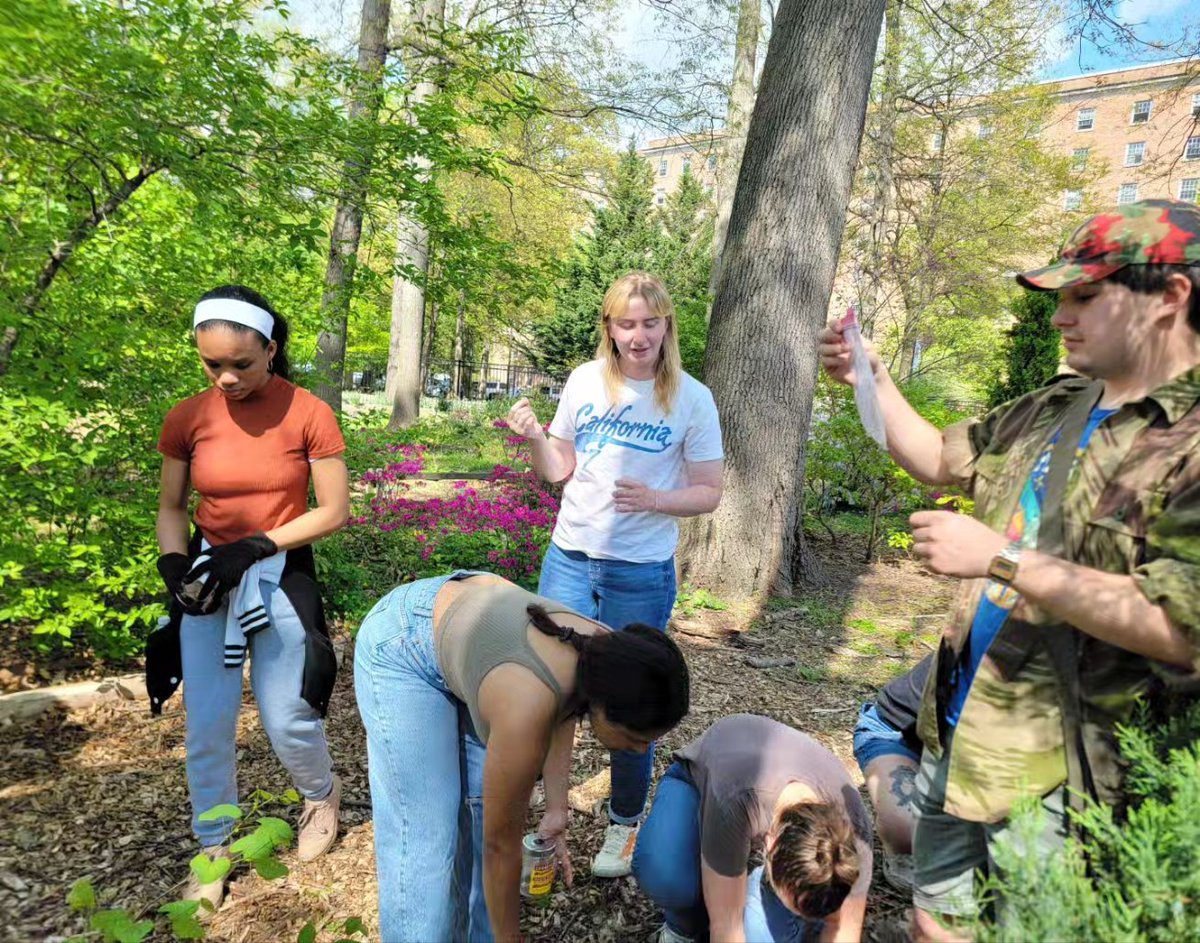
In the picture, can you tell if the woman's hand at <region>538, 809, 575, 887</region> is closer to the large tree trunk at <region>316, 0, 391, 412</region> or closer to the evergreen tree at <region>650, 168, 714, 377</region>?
the large tree trunk at <region>316, 0, 391, 412</region>

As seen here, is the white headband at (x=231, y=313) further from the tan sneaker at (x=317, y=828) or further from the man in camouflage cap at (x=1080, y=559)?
the man in camouflage cap at (x=1080, y=559)

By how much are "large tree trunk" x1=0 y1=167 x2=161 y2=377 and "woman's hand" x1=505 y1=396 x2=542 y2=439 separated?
1.92m

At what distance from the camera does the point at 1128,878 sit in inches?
42.6

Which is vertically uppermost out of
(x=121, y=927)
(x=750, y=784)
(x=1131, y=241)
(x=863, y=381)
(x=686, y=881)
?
(x=1131, y=241)

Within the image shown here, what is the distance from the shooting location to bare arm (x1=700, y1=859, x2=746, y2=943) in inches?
72.5

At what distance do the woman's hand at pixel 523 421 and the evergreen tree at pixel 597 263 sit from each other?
19.0 metres

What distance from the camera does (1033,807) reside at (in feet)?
3.98

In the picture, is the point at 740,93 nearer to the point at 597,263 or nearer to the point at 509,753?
the point at 597,263

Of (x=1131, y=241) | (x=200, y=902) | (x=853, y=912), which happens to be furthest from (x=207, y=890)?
(x=1131, y=241)

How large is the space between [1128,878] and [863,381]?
103 centimetres

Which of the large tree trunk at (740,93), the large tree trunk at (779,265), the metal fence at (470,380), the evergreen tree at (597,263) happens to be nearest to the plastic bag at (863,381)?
the large tree trunk at (779,265)

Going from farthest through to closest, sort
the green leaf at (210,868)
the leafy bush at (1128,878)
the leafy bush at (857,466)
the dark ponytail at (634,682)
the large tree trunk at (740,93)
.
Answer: the large tree trunk at (740,93), the leafy bush at (857,466), the green leaf at (210,868), the dark ponytail at (634,682), the leafy bush at (1128,878)

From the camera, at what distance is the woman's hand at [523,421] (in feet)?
7.64

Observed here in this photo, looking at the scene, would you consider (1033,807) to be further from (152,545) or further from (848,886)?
(152,545)
